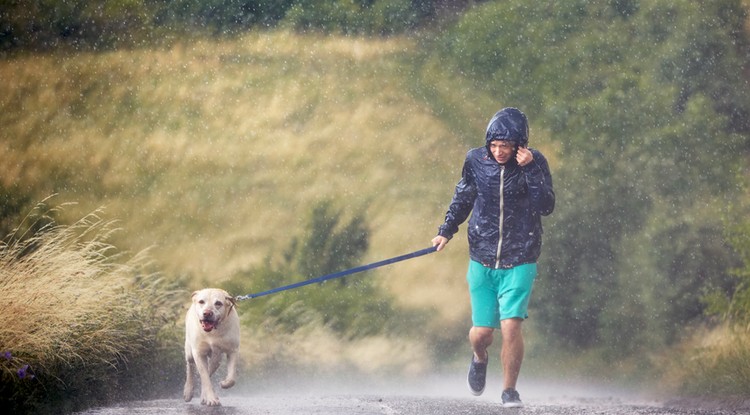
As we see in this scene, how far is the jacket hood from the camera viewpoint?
7926 millimetres

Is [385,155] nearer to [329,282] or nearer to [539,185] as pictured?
[329,282]

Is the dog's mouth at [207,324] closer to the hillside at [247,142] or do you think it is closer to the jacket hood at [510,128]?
the jacket hood at [510,128]

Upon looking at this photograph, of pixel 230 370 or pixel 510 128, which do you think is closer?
pixel 510 128

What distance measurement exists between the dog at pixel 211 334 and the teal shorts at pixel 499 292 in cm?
152

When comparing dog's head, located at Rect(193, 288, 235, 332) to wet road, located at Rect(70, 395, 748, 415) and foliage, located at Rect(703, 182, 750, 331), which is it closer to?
wet road, located at Rect(70, 395, 748, 415)

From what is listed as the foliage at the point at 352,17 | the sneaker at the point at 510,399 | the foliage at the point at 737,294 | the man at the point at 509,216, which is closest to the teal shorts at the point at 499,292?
the man at the point at 509,216

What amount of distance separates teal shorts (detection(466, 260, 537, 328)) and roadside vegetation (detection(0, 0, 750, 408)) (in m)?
3.84

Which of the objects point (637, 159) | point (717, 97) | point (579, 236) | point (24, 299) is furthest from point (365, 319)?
point (24, 299)

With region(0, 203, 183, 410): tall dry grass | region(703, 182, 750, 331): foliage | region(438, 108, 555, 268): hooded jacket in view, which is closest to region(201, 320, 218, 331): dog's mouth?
region(0, 203, 183, 410): tall dry grass

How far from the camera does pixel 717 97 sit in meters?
13.5

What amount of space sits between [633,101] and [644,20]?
3.37 ft

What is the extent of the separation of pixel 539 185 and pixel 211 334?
87.4 inches

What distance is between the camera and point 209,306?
7859mm

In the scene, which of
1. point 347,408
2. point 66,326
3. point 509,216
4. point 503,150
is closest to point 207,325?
point 347,408
